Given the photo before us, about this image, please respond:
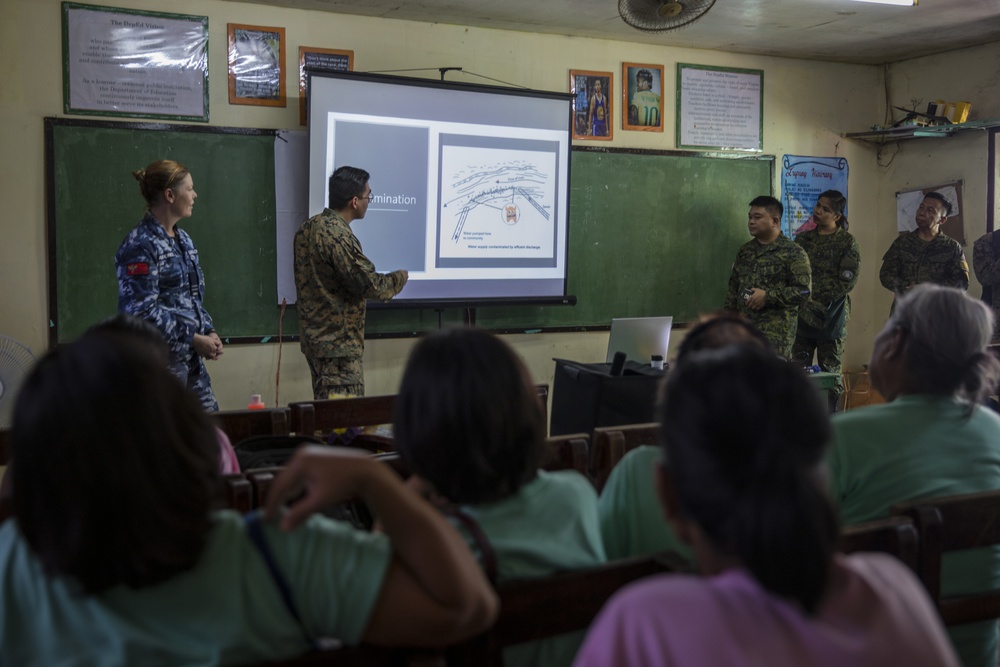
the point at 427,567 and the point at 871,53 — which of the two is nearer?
the point at 427,567

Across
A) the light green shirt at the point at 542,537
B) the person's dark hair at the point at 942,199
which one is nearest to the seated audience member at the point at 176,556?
the light green shirt at the point at 542,537

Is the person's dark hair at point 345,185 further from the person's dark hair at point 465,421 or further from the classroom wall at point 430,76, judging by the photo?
the person's dark hair at point 465,421

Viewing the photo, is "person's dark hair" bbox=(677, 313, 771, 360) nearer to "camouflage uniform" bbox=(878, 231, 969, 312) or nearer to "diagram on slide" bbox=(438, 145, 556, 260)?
"diagram on slide" bbox=(438, 145, 556, 260)

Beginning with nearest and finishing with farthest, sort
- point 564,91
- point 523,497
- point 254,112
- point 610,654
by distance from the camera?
1. point 610,654
2. point 523,497
3. point 254,112
4. point 564,91

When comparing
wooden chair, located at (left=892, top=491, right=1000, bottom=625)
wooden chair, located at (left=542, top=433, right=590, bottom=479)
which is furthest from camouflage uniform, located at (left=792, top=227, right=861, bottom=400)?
wooden chair, located at (left=892, top=491, right=1000, bottom=625)

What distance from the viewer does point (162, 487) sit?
876 mm

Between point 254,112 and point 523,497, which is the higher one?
point 254,112

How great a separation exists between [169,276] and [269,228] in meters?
1.44

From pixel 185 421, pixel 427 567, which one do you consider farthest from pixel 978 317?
pixel 185 421

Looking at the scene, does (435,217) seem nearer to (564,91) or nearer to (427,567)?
(564,91)

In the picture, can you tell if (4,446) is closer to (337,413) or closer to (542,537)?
(337,413)

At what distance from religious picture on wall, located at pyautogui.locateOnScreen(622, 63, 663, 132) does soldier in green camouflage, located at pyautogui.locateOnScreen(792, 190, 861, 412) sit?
4.25ft

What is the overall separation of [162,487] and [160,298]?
8.65 ft

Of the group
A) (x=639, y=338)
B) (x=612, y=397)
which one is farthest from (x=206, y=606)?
(x=639, y=338)
